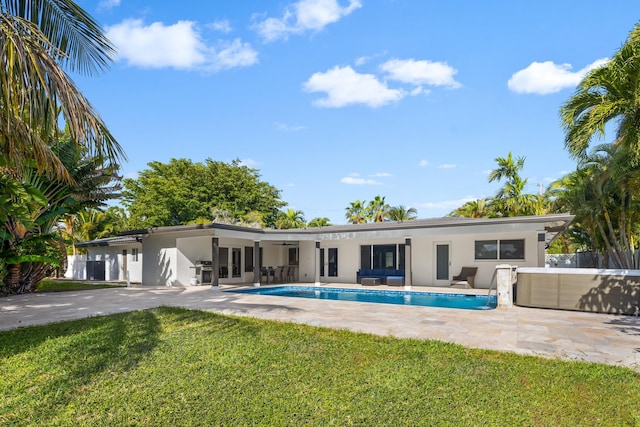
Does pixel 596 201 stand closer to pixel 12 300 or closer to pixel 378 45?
pixel 378 45

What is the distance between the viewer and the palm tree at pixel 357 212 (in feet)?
127

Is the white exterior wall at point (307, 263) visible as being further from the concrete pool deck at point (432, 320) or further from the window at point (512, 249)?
the window at point (512, 249)

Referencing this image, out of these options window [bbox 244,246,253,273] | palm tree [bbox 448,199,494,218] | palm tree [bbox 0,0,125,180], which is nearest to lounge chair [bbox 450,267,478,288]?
window [bbox 244,246,253,273]

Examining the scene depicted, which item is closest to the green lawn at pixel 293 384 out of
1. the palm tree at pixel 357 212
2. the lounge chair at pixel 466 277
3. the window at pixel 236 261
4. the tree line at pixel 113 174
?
the tree line at pixel 113 174

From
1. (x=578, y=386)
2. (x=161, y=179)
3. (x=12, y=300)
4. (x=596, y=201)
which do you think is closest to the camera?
(x=578, y=386)

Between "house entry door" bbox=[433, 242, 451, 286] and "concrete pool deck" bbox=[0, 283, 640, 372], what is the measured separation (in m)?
7.02

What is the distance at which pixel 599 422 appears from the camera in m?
3.73

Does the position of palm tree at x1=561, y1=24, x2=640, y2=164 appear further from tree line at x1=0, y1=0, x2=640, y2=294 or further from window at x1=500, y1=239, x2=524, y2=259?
window at x1=500, y1=239, x2=524, y2=259

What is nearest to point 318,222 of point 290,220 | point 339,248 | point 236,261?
point 290,220

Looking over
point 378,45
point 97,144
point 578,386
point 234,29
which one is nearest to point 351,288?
point 378,45

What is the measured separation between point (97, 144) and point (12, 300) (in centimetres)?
1170

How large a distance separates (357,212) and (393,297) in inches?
1018

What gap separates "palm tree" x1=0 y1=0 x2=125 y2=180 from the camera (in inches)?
145

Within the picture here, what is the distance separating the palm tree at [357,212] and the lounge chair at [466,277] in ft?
72.1
